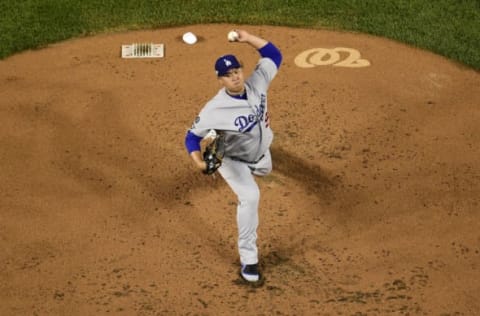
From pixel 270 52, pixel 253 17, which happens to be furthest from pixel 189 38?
pixel 270 52

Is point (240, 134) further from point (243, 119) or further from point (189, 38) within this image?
point (189, 38)

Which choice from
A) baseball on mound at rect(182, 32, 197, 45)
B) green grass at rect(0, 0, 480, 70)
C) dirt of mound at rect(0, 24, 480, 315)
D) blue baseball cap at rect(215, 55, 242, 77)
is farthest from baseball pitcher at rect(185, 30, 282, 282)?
green grass at rect(0, 0, 480, 70)

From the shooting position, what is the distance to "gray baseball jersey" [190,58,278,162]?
25.2 ft

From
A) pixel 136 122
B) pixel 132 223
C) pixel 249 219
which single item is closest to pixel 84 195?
pixel 132 223

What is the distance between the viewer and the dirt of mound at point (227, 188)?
7879 millimetres

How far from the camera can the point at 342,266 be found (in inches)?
319

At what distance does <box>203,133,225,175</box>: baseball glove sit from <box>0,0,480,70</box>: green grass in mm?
4989

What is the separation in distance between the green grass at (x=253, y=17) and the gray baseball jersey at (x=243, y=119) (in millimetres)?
4422

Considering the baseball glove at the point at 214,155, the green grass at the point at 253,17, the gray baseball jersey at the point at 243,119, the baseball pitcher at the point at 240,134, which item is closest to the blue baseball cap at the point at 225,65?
the baseball pitcher at the point at 240,134

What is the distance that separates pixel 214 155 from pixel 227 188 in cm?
169

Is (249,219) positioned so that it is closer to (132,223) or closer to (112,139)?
(132,223)

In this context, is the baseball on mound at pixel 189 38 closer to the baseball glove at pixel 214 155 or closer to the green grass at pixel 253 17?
the green grass at pixel 253 17

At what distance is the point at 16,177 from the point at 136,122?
5.10 ft

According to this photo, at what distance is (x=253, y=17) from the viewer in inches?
491
